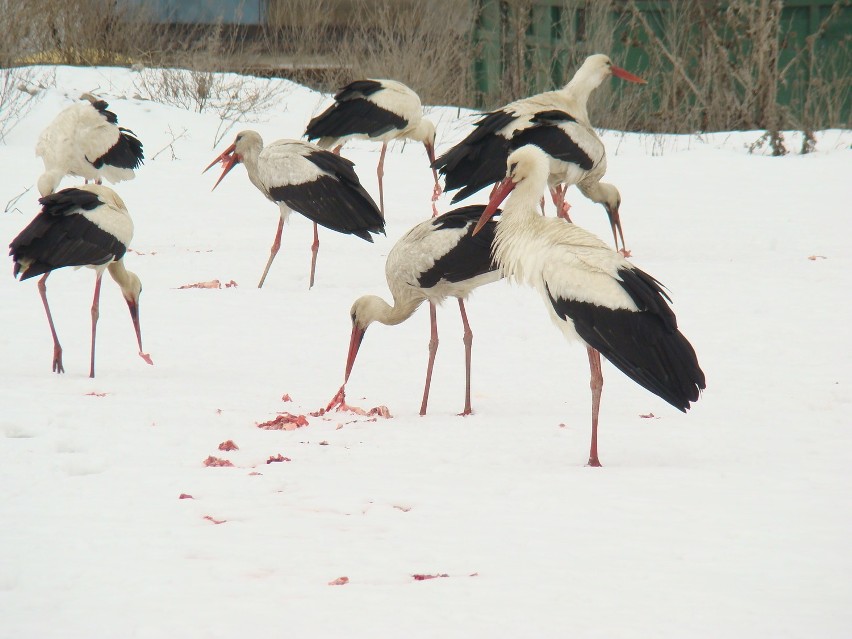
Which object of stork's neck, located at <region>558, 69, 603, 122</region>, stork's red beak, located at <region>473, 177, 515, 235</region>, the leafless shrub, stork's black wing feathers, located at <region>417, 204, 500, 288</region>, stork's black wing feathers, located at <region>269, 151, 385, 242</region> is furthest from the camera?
the leafless shrub

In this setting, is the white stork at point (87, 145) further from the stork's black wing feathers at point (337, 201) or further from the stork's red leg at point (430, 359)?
the stork's red leg at point (430, 359)

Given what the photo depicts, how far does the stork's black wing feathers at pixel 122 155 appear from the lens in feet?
35.8

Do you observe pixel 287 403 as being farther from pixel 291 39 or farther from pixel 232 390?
pixel 291 39

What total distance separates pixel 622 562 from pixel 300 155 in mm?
5950

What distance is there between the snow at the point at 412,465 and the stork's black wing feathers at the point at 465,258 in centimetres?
74

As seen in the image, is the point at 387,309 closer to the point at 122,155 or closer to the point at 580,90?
the point at 580,90

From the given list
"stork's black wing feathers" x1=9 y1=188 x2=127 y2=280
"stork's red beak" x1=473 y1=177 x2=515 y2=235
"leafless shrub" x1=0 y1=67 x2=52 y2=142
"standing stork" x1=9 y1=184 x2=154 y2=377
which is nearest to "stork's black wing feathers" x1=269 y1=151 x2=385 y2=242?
"standing stork" x1=9 y1=184 x2=154 y2=377

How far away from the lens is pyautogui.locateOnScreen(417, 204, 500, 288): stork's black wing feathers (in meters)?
5.95

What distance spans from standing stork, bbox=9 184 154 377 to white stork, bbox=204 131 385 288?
1.99 meters

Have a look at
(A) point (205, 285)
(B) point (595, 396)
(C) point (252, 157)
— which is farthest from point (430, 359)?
(C) point (252, 157)

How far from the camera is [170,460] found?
478 cm

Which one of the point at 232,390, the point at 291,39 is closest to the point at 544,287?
the point at 232,390

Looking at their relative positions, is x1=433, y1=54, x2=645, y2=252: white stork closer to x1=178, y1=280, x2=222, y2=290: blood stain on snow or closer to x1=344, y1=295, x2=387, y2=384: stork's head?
x1=178, y1=280, x2=222, y2=290: blood stain on snow

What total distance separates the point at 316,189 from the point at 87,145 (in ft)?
10.4
